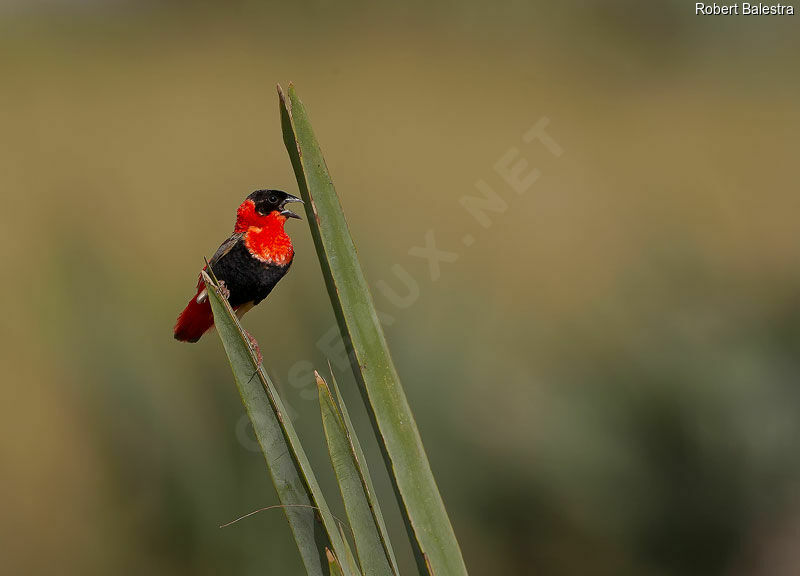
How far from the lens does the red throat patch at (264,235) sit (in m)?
1.07

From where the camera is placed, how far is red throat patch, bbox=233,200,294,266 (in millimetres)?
1068

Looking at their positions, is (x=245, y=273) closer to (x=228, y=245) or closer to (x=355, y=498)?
(x=228, y=245)

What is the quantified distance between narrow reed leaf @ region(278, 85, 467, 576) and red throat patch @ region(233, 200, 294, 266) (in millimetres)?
444

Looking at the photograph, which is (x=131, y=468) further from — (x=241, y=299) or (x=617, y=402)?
(x=617, y=402)

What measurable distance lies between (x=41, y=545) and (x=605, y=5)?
6.04 meters

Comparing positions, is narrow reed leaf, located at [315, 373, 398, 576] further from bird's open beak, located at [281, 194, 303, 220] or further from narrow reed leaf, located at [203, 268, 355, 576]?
bird's open beak, located at [281, 194, 303, 220]

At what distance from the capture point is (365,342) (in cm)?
63

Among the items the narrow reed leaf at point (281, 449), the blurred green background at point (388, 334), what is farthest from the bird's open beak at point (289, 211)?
the blurred green background at point (388, 334)

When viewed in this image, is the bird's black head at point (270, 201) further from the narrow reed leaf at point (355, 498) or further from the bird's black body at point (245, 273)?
the narrow reed leaf at point (355, 498)

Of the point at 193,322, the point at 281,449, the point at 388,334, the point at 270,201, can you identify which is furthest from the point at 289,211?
the point at 388,334

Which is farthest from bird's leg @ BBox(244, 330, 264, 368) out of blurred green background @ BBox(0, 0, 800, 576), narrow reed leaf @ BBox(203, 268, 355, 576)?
blurred green background @ BBox(0, 0, 800, 576)

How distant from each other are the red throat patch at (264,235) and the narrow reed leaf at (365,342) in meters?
0.44

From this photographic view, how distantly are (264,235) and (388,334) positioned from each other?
878mm

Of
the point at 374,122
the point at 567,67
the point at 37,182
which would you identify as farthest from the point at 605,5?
the point at 37,182
